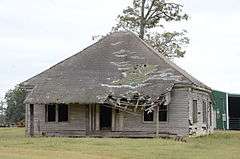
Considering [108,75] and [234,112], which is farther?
[234,112]

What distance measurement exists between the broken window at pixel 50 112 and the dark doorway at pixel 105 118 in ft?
9.33

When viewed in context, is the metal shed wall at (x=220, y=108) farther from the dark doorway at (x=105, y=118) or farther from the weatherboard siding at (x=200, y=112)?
the dark doorway at (x=105, y=118)

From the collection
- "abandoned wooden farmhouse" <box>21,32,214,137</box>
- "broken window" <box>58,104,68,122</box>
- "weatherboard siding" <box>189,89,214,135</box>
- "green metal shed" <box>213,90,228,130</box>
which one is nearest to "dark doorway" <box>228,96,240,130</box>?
"green metal shed" <box>213,90,228,130</box>

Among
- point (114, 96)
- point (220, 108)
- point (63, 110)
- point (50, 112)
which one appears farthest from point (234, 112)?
point (114, 96)

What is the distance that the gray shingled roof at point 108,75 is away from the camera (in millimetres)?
36500

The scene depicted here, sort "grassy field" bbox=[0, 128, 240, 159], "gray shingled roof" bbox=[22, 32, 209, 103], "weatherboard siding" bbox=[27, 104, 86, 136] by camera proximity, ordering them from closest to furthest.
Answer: "grassy field" bbox=[0, 128, 240, 159] → "gray shingled roof" bbox=[22, 32, 209, 103] → "weatherboard siding" bbox=[27, 104, 86, 136]

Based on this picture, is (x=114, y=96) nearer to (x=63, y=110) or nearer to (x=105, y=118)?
(x=105, y=118)

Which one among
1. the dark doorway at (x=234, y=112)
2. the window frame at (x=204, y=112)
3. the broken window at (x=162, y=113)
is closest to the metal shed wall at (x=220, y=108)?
the dark doorway at (x=234, y=112)

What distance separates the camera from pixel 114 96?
36.2 m

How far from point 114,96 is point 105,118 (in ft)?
10.6

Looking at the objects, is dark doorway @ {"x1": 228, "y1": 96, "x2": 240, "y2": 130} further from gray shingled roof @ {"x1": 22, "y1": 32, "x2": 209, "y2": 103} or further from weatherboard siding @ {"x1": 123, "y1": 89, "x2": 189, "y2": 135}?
weatherboard siding @ {"x1": 123, "y1": 89, "x2": 189, "y2": 135}

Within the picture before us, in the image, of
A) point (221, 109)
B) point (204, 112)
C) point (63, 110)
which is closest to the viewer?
point (63, 110)

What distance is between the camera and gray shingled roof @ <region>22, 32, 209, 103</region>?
36.5 metres

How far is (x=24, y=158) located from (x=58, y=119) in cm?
1842
